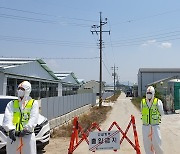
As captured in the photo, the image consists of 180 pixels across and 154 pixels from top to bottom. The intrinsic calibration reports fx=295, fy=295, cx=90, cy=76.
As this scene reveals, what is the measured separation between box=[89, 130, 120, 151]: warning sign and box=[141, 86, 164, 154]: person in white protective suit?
2.59ft

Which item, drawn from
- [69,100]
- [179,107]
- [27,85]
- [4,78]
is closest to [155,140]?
[27,85]

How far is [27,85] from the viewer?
5.38m

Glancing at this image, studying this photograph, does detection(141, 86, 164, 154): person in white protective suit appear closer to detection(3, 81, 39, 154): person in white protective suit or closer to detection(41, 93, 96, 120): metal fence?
detection(3, 81, 39, 154): person in white protective suit

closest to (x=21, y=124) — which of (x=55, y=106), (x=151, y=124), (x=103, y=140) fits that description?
(x=103, y=140)

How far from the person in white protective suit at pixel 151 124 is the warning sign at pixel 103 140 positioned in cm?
79

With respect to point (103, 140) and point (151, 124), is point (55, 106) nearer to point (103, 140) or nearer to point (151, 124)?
point (103, 140)

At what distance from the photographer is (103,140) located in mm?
7367

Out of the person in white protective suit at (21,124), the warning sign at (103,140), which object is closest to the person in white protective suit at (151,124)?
the warning sign at (103,140)

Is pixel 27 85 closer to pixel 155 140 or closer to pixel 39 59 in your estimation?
pixel 155 140

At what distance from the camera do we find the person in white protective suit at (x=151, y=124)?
6926 mm

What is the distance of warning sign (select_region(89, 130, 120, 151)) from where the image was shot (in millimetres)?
7320

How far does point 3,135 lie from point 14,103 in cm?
224

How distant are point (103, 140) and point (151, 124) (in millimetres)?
1262

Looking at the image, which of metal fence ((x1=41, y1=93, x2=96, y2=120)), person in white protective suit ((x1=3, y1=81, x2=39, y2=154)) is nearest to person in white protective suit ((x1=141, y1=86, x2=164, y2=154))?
person in white protective suit ((x1=3, y1=81, x2=39, y2=154))
